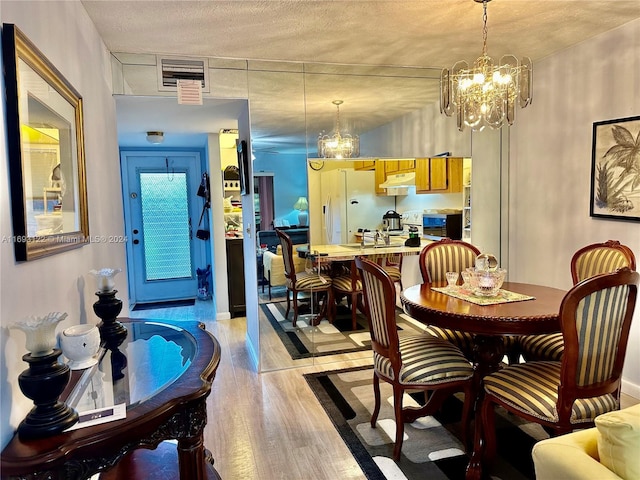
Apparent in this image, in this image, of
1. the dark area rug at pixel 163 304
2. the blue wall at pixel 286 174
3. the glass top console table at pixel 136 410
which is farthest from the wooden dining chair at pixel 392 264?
the dark area rug at pixel 163 304

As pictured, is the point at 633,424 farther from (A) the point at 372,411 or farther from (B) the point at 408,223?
(B) the point at 408,223

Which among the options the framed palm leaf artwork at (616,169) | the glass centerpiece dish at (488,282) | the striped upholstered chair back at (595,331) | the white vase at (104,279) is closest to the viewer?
the striped upholstered chair back at (595,331)

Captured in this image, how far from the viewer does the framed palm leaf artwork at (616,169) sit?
110 inches

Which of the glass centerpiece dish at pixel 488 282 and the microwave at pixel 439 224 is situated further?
the microwave at pixel 439 224

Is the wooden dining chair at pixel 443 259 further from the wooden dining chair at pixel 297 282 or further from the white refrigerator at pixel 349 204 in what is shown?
the wooden dining chair at pixel 297 282

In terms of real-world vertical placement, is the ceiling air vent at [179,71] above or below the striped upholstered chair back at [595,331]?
above

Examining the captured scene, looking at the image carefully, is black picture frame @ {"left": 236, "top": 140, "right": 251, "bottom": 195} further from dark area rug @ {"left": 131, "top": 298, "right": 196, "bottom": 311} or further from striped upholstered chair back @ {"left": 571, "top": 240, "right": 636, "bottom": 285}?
dark area rug @ {"left": 131, "top": 298, "right": 196, "bottom": 311}

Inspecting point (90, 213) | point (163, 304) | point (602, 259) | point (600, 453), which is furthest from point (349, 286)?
point (163, 304)

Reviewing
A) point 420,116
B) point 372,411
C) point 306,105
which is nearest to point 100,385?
point 372,411

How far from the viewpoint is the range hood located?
12.3ft

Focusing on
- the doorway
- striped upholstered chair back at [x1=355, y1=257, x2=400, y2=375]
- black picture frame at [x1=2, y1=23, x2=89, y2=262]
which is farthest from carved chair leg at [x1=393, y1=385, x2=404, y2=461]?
the doorway

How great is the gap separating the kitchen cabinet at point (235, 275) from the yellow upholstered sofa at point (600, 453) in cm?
421

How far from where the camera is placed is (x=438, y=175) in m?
3.88

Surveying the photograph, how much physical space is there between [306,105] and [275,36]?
718 mm
